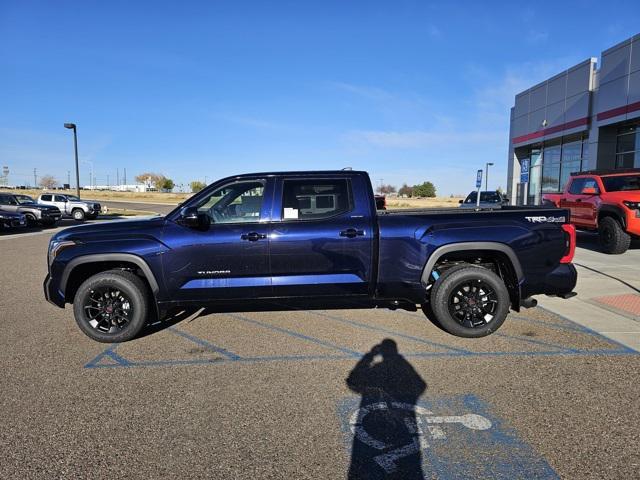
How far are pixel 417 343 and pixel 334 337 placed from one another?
911mm

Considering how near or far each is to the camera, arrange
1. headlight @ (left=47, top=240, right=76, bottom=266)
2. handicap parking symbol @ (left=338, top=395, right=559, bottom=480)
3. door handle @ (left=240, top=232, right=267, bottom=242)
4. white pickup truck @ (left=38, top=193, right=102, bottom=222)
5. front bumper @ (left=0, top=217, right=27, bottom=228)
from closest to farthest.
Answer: handicap parking symbol @ (left=338, top=395, right=559, bottom=480)
door handle @ (left=240, top=232, right=267, bottom=242)
headlight @ (left=47, top=240, right=76, bottom=266)
front bumper @ (left=0, top=217, right=27, bottom=228)
white pickup truck @ (left=38, top=193, right=102, bottom=222)

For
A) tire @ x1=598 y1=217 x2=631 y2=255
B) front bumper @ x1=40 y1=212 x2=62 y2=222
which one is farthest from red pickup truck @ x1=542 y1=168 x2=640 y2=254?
front bumper @ x1=40 y1=212 x2=62 y2=222

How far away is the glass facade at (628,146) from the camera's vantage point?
1897 centimetres

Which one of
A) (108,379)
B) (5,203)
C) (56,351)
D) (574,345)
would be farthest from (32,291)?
(5,203)

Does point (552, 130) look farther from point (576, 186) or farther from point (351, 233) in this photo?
point (351, 233)

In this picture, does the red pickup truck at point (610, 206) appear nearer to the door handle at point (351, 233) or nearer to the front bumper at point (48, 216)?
the door handle at point (351, 233)

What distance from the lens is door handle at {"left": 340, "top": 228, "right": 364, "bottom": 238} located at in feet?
15.9

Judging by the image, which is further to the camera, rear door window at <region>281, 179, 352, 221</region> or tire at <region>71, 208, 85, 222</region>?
tire at <region>71, 208, 85, 222</region>

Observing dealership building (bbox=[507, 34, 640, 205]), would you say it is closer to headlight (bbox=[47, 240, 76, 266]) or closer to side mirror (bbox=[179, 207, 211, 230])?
side mirror (bbox=[179, 207, 211, 230])

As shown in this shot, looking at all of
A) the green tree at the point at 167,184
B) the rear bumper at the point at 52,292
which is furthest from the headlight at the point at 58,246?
the green tree at the point at 167,184

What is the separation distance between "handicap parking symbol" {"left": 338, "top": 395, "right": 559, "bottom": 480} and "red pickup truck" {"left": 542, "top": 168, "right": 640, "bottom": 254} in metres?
9.08

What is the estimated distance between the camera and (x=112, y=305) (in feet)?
16.3

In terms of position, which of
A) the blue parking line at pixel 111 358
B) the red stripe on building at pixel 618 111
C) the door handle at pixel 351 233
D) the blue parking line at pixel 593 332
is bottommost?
the blue parking line at pixel 111 358

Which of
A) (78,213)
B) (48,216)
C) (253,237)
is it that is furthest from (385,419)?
(78,213)
